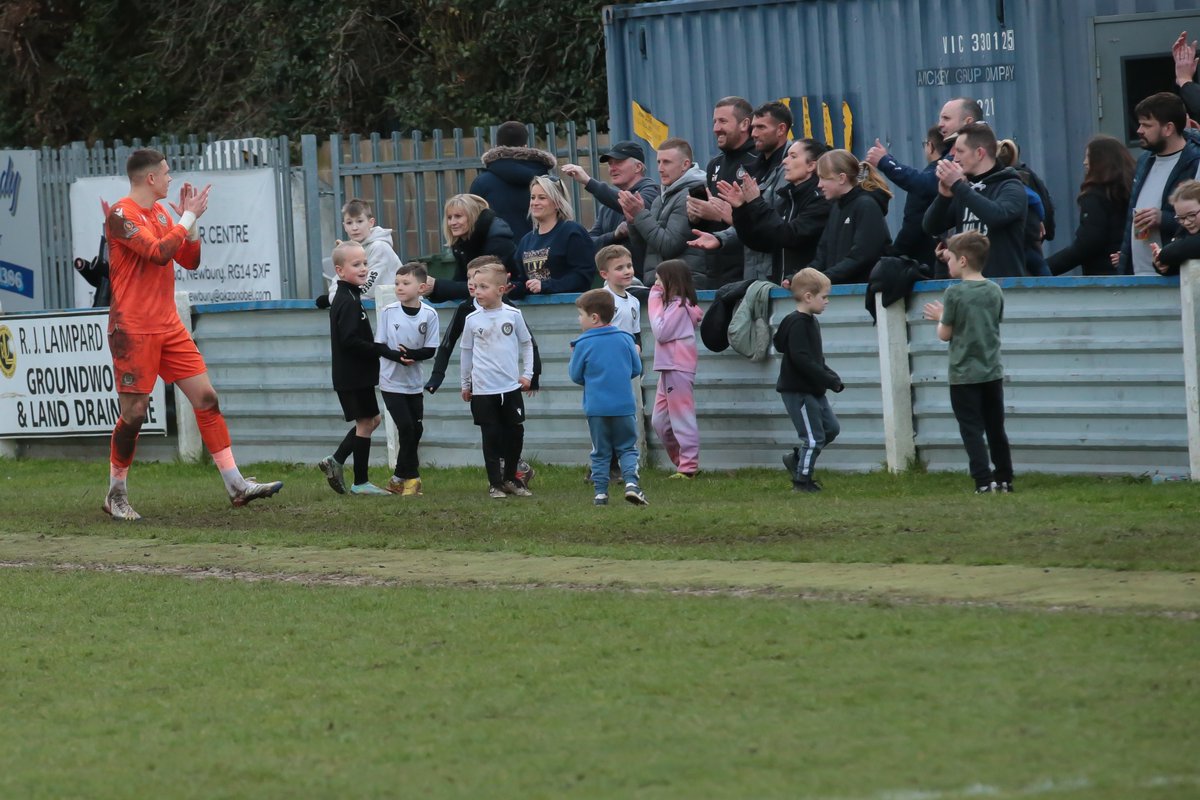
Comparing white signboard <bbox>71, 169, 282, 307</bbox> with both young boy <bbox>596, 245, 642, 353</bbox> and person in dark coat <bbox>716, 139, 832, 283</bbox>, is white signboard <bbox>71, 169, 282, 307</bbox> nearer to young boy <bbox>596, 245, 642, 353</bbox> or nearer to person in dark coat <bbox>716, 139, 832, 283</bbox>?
young boy <bbox>596, 245, 642, 353</bbox>

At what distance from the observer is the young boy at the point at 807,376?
39.7 feet

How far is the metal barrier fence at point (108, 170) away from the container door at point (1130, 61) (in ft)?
24.5

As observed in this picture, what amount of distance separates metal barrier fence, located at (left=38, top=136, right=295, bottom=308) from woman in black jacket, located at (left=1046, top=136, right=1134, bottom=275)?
312 inches

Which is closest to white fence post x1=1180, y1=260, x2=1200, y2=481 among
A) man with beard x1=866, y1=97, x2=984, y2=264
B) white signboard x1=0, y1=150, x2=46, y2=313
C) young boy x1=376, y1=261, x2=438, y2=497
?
man with beard x1=866, y1=97, x2=984, y2=264

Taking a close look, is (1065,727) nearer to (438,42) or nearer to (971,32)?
(971,32)

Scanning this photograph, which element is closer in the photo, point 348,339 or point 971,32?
point 348,339

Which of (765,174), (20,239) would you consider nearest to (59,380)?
(20,239)

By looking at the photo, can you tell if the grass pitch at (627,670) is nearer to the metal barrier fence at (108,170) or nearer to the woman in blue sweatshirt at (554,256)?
the woman in blue sweatshirt at (554,256)

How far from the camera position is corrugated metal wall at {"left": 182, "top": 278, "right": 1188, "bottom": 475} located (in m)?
11.8

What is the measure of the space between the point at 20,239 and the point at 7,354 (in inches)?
112

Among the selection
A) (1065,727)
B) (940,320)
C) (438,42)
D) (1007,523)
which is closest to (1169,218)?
(940,320)

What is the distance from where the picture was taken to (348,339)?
42.7ft

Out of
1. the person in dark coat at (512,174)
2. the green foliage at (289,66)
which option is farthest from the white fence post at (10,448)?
the green foliage at (289,66)

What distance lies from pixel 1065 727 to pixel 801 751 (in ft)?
2.50
